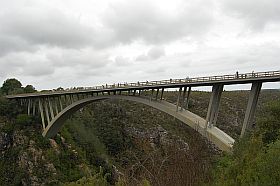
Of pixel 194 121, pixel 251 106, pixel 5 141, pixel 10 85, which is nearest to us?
pixel 251 106

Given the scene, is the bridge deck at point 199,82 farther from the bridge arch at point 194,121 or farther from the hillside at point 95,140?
the hillside at point 95,140

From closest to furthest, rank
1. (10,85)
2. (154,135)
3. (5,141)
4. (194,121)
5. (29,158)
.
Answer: (194,121)
(29,158)
(5,141)
(154,135)
(10,85)

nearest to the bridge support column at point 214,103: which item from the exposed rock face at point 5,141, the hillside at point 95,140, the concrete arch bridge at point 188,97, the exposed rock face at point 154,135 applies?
the concrete arch bridge at point 188,97

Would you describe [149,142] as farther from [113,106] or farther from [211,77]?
[211,77]

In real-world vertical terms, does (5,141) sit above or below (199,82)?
below

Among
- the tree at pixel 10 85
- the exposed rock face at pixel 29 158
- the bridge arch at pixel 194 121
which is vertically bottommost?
the exposed rock face at pixel 29 158

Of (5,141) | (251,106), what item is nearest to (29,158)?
(5,141)

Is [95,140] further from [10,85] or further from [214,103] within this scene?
[214,103]

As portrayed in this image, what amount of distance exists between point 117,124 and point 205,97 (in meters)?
21.7

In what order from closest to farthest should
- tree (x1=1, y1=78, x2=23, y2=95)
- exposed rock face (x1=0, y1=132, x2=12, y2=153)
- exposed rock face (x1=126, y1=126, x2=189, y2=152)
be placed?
exposed rock face (x1=0, y1=132, x2=12, y2=153), exposed rock face (x1=126, y1=126, x2=189, y2=152), tree (x1=1, y1=78, x2=23, y2=95)

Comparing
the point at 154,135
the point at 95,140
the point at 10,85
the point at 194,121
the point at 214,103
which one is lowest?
the point at 95,140

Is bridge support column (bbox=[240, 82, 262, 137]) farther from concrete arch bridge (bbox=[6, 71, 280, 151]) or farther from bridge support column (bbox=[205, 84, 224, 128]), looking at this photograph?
bridge support column (bbox=[205, 84, 224, 128])

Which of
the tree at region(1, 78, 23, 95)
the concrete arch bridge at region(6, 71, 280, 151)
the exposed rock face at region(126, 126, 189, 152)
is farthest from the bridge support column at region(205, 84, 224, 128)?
the tree at region(1, 78, 23, 95)

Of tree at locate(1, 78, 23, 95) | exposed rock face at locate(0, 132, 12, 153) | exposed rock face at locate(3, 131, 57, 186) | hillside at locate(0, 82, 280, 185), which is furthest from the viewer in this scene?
tree at locate(1, 78, 23, 95)
